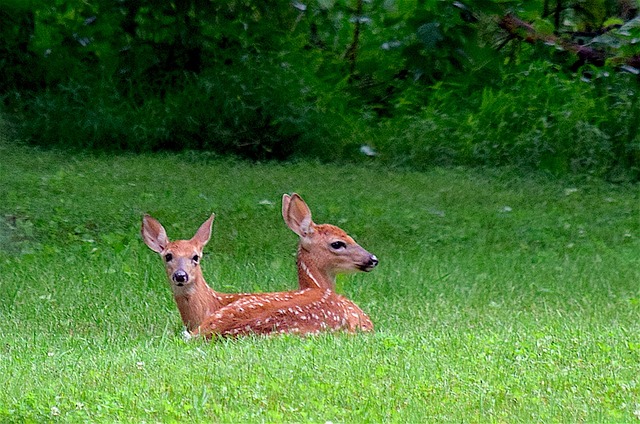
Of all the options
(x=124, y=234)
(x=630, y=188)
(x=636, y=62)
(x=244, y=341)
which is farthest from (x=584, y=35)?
(x=244, y=341)

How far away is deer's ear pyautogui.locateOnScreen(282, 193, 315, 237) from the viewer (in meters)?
7.32

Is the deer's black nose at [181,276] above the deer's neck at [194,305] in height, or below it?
above

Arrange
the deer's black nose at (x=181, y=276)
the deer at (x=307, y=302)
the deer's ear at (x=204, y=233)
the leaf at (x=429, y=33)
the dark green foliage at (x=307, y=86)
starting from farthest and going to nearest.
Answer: the dark green foliage at (x=307, y=86), the leaf at (x=429, y=33), the deer's ear at (x=204, y=233), the deer's black nose at (x=181, y=276), the deer at (x=307, y=302)

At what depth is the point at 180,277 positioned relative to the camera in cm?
672

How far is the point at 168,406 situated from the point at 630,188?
862 cm

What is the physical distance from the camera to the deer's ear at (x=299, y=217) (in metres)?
7.32

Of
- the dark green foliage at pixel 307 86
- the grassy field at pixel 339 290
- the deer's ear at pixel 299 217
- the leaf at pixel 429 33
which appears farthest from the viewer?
the dark green foliage at pixel 307 86

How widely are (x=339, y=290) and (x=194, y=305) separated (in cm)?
131

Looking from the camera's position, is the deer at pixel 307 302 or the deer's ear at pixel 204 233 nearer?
the deer at pixel 307 302

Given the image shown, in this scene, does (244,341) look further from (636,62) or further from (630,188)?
(636,62)

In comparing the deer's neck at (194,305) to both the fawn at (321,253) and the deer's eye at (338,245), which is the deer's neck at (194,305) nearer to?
the fawn at (321,253)

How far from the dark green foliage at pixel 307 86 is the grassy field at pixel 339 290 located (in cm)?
71

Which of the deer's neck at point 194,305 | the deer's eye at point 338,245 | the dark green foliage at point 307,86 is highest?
the deer's eye at point 338,245

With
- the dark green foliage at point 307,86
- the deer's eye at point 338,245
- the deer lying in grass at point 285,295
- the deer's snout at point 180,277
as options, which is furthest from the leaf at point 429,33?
the deer's snout at point 180,277
